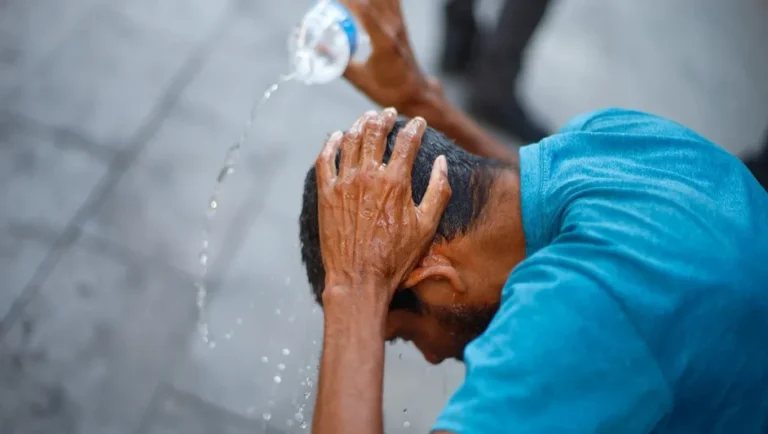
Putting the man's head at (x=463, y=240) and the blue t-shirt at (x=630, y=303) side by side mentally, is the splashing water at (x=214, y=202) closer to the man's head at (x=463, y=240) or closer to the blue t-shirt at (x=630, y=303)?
the man's head at (x=463, y=240)

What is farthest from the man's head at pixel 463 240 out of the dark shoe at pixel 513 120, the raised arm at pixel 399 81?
the dark shoe at pixel 513 120

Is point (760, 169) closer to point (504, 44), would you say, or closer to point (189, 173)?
point (504, 44)

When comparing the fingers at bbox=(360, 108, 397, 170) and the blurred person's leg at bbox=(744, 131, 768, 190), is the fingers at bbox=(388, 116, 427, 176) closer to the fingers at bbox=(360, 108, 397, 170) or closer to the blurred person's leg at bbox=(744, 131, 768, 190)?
the fingers at bbox=(360, 108, 397, 170)

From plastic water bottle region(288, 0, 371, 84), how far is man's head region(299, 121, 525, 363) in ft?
1.33

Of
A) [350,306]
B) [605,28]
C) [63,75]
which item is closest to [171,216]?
[63,75]

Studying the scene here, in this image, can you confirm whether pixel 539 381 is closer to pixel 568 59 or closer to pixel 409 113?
pixel 409 113

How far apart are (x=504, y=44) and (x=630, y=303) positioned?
1.74 meters

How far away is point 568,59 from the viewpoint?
125 inches

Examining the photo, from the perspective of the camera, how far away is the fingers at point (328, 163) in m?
1.30

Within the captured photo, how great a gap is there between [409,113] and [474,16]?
51.6 inches

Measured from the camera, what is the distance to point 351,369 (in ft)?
3.94

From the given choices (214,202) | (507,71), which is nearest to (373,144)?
(214,202)

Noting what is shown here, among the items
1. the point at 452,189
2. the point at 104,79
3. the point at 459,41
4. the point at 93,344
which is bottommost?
the point at 93,344

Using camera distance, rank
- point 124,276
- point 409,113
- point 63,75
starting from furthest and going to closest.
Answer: point 63,75, point 124,276, point 409,113
